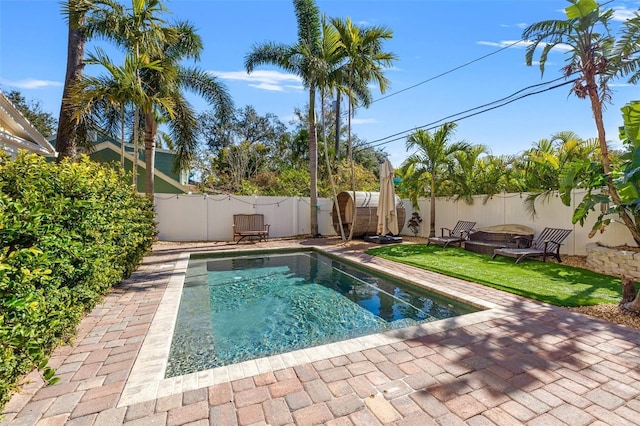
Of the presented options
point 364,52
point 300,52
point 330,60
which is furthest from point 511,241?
point 300,52

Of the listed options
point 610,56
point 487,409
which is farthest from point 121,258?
point 610,56

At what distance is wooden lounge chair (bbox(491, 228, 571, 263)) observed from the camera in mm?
8242

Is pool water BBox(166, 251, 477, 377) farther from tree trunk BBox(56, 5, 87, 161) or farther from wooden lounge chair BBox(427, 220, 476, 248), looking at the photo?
tree trunk BBox(56, 5, 87, 161)

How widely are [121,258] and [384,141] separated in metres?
18.6

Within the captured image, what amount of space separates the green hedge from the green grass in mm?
6426

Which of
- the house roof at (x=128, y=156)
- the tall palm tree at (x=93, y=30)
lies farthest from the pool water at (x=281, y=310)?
the house roof at (x=128, y=156)

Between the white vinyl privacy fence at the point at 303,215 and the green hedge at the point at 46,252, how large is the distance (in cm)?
901

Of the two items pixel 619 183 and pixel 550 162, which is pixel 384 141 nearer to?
pixel 550 162

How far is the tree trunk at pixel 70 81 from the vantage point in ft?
27.3

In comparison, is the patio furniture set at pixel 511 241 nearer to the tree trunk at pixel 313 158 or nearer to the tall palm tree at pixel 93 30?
the tree trunk at pixel 313 158

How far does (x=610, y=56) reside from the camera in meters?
6.02

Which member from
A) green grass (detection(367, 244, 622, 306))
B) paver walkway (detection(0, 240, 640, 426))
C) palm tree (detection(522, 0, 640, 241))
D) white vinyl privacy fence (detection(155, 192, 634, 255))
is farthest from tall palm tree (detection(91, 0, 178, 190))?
palm tree (detection(522, 0, 640, 241))

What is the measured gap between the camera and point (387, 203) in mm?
11547

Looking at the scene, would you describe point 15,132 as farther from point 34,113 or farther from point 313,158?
point 34,113
